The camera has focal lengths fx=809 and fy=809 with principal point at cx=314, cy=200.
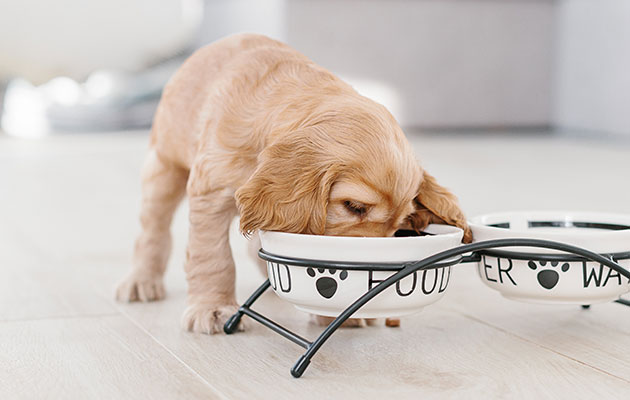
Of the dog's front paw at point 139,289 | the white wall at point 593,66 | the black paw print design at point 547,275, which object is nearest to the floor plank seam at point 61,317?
the dog's front paw at point 139,289

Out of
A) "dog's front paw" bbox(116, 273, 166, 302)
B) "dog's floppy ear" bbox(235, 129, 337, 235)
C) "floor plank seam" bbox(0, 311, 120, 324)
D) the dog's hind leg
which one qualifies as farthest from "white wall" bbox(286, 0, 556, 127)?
"dog's floppy ear" bbox(235, 129, 337, 235)

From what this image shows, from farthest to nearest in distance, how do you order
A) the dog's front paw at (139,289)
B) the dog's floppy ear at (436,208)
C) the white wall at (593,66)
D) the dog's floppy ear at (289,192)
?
the white wall at (593,66)
the dog's front paw at (139,289)
the dog's floppy ear at (436,208)
the dog's floppy ear at (289,192)

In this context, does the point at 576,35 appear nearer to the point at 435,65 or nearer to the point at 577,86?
the point at 577,86

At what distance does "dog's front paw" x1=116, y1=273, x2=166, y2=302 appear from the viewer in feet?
6.50

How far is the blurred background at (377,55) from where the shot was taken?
23.6ft

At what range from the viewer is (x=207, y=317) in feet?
5.38

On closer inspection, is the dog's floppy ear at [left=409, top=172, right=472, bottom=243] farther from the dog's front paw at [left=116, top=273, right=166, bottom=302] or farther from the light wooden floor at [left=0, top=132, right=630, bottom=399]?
the dog's front paw at [left=116, top=273, right=166, bottom=302]

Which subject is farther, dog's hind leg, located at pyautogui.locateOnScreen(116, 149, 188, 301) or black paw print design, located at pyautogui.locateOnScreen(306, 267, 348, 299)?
dog's hind leg, located at pyautogui.locateOnScreen(116, 149, 188, 301)

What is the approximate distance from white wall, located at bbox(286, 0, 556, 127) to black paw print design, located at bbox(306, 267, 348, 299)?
5946 mm

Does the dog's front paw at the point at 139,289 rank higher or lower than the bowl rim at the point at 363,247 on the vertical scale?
lower

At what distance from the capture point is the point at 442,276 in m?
1.38

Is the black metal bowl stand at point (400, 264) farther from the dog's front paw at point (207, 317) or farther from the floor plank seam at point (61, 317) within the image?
the floor plank seam at point (61, 317)

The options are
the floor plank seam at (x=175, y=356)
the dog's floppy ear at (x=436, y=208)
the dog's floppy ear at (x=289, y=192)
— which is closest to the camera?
the floor plank seam at (x=175, y=356)

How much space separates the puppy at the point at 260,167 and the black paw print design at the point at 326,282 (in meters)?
0.11
